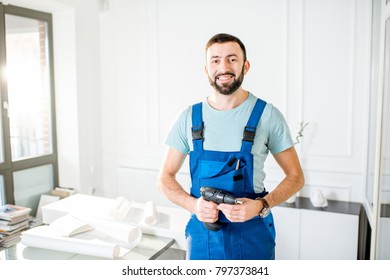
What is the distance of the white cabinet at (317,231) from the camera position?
9.32 ft

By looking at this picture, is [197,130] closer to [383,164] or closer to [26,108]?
[383,164]

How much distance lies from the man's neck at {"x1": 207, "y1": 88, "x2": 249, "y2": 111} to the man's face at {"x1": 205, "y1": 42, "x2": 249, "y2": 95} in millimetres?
27

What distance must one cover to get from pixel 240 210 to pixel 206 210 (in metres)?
0.13

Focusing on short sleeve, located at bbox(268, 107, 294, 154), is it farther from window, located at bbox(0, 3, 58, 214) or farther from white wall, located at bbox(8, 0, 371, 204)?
window, located at bbox(0, 3, 58, 214)

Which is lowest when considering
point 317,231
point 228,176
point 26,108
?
point 317,231

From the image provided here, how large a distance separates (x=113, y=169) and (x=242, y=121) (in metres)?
2.94

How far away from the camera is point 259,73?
339 cm

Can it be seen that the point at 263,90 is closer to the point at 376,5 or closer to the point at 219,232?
the point at 376,5

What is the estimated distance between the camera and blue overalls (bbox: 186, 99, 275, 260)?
1.43m

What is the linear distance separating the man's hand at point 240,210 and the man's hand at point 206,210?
3cm

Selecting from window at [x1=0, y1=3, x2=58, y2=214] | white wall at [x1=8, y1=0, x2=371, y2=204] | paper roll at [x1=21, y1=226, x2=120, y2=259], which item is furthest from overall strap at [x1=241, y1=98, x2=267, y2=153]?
window at [x1=0, y1=3, x2=58, y2=214]

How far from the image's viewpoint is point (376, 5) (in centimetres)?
277

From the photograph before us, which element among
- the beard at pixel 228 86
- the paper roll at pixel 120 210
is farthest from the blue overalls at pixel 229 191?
the paper roll at pixel 120 210

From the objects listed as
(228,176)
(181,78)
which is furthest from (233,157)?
(181,78)
